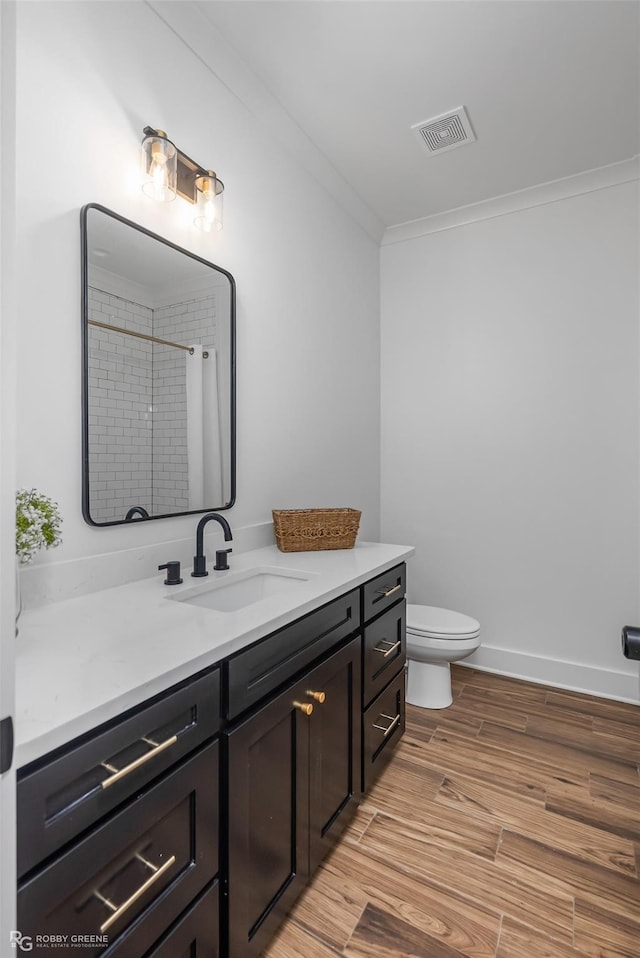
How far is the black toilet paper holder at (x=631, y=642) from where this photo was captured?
40.3 inches

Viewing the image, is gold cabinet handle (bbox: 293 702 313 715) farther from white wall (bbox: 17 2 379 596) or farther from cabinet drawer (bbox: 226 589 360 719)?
white wall (bbox: 17 2 379 596)

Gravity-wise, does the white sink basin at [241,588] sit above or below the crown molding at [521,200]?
below

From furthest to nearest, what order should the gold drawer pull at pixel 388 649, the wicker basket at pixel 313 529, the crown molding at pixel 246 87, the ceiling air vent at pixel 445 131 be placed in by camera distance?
1. the ceiling air vent at pixel 445 131
2. the wicker basket at pixel 313 529
3. the gold drawer pull at pixel 388 649
4. the crown molding at pixel 246 87

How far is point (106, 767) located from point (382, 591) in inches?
45.9

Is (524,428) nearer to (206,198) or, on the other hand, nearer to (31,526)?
(206,198)

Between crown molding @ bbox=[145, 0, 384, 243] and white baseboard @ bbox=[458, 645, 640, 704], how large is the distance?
8.89 ft

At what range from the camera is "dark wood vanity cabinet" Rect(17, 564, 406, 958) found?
27.4 inches

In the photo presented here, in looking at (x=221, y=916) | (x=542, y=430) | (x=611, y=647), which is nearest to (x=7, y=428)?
(x=221, y=916)

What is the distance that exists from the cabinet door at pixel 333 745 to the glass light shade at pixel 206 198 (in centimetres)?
149

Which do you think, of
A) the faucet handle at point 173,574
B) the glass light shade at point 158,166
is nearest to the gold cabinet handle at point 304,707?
the faucet handle at point 173,574

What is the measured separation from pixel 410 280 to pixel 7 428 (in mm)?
3000

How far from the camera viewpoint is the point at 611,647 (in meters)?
2.52

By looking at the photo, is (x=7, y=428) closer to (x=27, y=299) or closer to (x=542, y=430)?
(x=27, y=299)

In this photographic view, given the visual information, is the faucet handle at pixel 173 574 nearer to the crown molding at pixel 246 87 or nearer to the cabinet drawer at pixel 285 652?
the cabinet drawer at pixel 285 652
